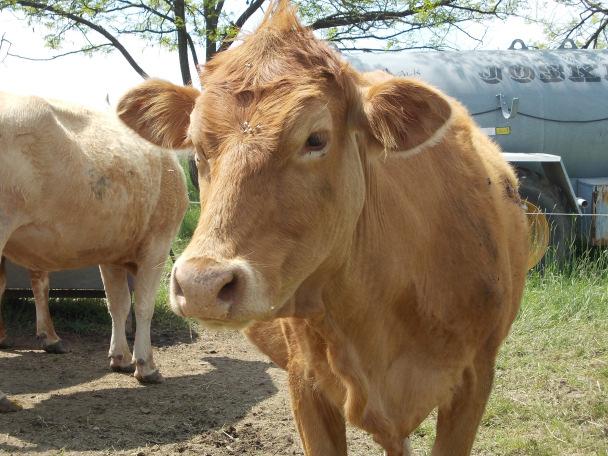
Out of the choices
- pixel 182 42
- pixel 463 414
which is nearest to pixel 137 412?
pixel 463 414

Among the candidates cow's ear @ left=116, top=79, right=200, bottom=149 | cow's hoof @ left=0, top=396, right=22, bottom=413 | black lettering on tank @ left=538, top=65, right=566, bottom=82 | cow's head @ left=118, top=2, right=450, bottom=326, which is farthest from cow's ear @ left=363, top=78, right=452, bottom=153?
black lettering on tank @ left=538, top=65, right=566, bottom=82

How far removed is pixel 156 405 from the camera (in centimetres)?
559

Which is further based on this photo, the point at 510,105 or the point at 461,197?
the point at 510,105

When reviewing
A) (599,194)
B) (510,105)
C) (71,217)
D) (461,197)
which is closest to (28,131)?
(71,217)

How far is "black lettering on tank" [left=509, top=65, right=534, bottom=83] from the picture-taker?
917 centimetres

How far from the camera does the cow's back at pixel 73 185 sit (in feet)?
17.0

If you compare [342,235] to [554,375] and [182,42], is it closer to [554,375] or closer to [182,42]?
[554,375]

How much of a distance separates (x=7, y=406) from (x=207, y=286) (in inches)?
147

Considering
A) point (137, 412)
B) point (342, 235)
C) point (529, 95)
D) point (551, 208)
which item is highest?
point (342, 235)

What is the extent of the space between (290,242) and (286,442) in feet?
8.74

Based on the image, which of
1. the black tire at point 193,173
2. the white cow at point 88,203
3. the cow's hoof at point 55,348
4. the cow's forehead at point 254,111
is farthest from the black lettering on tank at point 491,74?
the cow's forehead at point 254,111

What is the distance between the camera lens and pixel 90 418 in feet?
17.0

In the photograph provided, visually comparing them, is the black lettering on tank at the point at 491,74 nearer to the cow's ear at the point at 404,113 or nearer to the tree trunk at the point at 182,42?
the tree trunk at the point at 182,42

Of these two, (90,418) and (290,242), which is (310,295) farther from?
(90,418)
